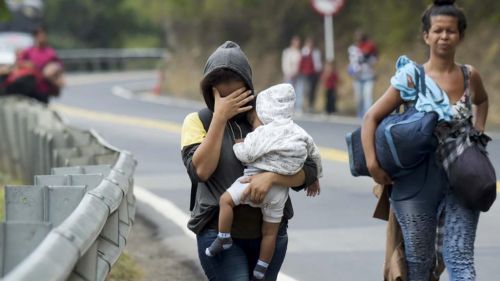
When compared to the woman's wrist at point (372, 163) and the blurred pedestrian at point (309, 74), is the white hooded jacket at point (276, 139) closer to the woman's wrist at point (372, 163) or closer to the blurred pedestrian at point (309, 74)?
the woman's wrist at point (372, 163)

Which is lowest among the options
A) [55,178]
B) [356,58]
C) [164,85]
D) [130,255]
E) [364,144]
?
[164,85]

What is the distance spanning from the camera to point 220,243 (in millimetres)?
5918

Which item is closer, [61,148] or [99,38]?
[61,148]

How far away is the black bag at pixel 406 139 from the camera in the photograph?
21.3 ft

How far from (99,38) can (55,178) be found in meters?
80.6

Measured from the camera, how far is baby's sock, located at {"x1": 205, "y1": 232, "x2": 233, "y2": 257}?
591 centimetres

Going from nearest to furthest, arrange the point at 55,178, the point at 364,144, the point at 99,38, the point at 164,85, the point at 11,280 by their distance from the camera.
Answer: the point at 11,280 < the point at 364,144 < the point at 55,178 < the point at 164,85 < the point at 99,38

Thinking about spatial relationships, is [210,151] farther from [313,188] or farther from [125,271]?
[125,271]

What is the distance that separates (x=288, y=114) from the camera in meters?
6.01

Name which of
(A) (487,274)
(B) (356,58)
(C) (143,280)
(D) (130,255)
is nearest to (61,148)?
(D) (130,255)

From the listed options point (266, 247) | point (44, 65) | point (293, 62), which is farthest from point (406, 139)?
point (293, 62)

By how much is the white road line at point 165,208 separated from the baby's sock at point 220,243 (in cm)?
538

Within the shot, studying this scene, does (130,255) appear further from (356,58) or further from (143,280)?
(356,58)

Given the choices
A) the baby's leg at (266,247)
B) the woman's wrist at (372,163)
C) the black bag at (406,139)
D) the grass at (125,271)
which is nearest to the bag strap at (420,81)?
the black bag at (406,139)
